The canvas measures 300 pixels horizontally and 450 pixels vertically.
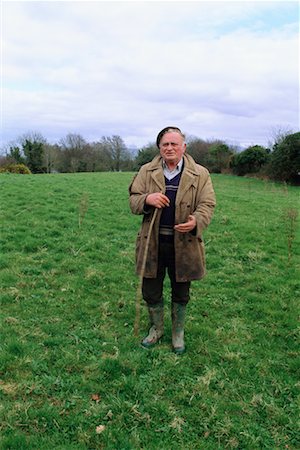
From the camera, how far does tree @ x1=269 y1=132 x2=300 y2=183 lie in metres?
29.5

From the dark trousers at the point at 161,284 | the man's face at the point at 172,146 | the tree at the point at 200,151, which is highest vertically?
the tree at the point at 200,151

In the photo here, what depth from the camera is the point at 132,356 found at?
14.4 feet

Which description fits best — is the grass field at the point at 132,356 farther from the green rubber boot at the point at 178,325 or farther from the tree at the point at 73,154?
the tree at the point at 73,154

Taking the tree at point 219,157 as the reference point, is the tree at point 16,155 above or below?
above

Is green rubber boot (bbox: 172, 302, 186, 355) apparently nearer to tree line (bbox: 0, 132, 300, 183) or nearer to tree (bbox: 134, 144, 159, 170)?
tree line (bbox: 0, 132, 300, 183)

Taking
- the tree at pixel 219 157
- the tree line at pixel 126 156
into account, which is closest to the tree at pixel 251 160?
the tree line at pixel 126 156

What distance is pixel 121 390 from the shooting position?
3.85 m

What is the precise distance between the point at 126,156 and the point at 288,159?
3231cm

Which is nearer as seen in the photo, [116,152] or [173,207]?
[173,207]

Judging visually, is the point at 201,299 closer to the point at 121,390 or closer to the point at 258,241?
the point at 121,390

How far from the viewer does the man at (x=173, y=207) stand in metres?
4.04

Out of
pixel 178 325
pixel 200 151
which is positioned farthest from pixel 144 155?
pixel 178 325

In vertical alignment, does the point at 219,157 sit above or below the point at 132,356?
above

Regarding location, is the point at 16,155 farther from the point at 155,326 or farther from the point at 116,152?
the point at 155,326
